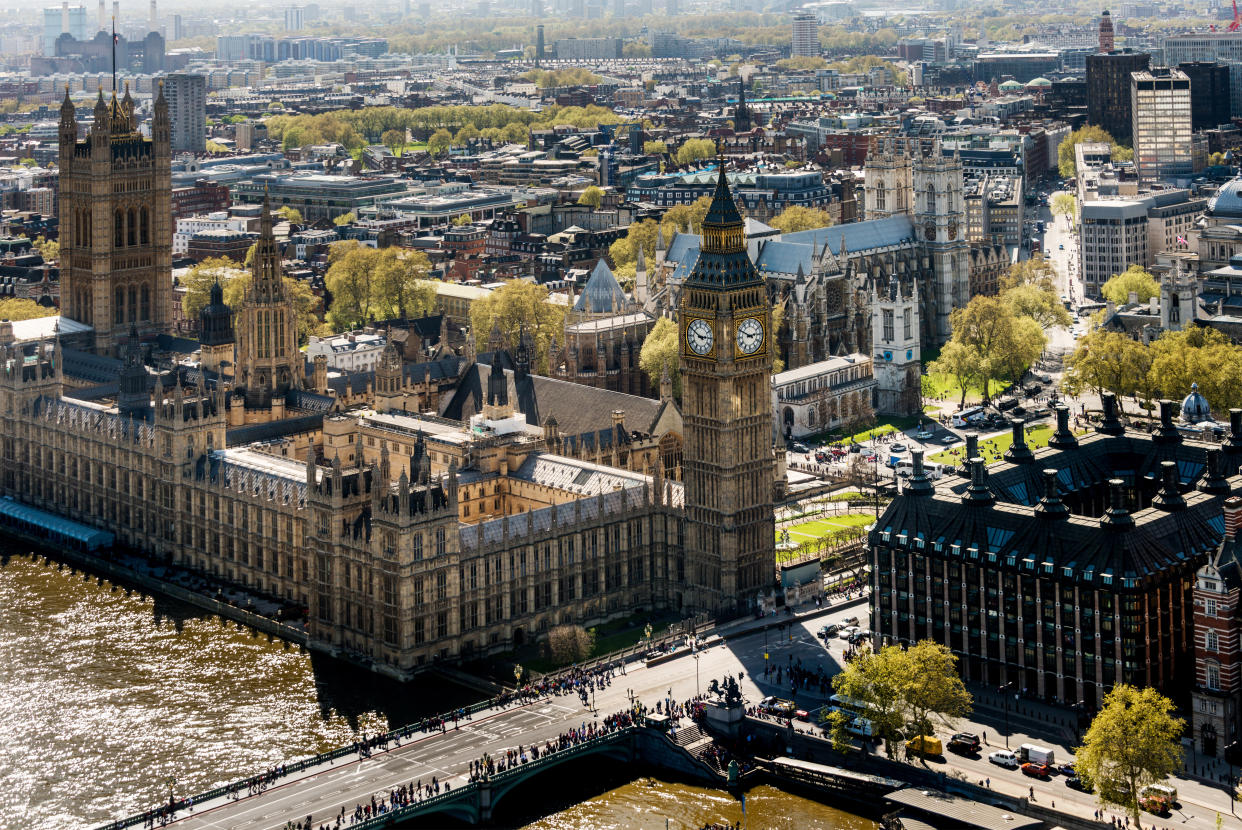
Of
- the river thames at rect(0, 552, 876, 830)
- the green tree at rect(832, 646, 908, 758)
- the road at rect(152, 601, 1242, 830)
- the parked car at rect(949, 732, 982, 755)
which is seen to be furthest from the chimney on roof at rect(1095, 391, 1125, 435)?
the river thames at rect(0, 552, 876, 830)

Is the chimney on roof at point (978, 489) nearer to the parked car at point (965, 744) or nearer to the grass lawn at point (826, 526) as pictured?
the parked car at point (965, 744)

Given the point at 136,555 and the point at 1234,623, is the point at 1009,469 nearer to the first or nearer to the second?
the point at 1234,623

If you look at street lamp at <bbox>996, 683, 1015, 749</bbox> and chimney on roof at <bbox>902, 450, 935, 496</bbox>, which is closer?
street lamp at <bbox>996, 683, 1015, 749</bbox>

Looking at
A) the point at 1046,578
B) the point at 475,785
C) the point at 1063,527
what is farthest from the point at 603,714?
the point at 1063,527

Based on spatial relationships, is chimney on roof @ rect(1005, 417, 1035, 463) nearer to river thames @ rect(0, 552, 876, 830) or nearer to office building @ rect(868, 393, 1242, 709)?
office building @ rect(868, 393, 1242, 709)

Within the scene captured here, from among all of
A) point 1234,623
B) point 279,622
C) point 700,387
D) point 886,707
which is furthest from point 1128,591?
point 279,622

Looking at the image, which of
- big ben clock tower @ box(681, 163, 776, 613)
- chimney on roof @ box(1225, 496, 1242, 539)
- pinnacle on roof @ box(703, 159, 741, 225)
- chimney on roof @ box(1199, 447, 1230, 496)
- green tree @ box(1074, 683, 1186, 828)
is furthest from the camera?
big ben clock tower @ box(681, 163, 776, 613)
